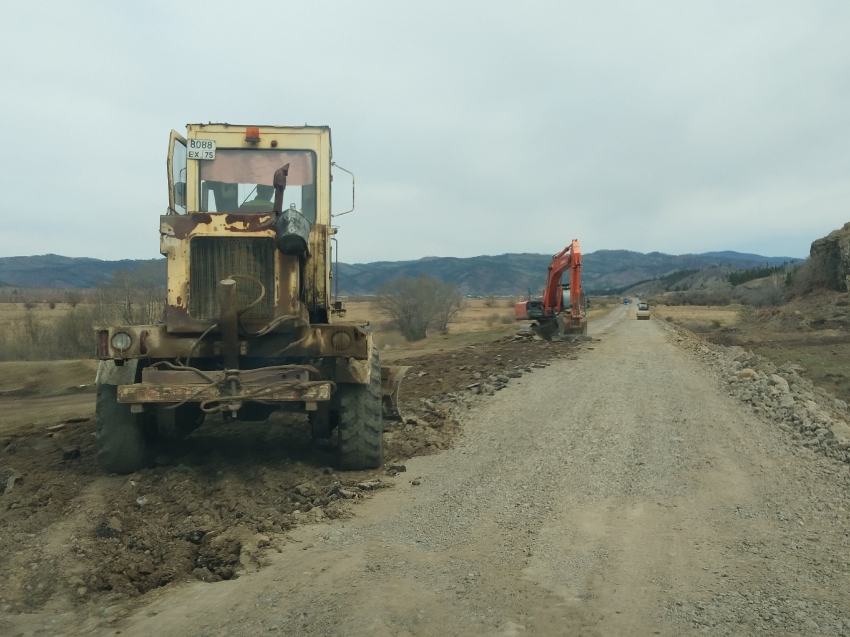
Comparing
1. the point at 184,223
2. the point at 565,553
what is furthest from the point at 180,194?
the point at 565,553

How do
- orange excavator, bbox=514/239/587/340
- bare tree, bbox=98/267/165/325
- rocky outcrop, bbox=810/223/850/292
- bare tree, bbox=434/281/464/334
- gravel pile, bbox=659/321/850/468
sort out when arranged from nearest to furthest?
1. gravel pile, bbox=659/321/850/468
2. orange excavator, bbox=514/239/587/340
3. bare tree, bbox=98/267/165/325
4. rocky outcrop, bbox=810/223/850/292
5. bare tree, bbox=434/281/464/334

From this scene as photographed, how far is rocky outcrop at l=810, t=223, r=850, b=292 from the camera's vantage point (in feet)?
124

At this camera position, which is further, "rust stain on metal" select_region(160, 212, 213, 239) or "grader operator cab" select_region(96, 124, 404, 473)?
"rust stain on metal" select_region(160, 212, 213, 239)

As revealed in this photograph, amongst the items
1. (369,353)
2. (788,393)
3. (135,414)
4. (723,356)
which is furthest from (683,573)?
(723,356)

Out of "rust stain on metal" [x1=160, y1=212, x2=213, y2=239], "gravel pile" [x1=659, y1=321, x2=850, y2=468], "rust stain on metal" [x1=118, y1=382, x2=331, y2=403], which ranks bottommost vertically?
"gravel pile" [x1=659, y1=321, x2=850, y2=468]

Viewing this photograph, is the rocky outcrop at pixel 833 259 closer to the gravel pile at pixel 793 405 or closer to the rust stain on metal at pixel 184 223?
the gravel pile at pixel 793 405

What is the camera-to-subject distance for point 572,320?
2350cm

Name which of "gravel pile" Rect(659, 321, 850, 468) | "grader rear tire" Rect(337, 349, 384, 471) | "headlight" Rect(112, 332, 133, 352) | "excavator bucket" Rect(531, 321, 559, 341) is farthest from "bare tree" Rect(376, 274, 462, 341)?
"headlight" Rect(112, 332, 133, 352)

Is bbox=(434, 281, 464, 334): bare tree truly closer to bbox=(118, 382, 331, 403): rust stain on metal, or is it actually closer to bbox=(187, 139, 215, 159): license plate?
bbox=(187, 139, 215, 159): license plate

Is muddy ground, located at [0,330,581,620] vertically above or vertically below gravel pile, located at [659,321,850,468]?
below

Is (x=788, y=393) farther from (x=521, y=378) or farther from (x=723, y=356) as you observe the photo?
(x=723, y=356)

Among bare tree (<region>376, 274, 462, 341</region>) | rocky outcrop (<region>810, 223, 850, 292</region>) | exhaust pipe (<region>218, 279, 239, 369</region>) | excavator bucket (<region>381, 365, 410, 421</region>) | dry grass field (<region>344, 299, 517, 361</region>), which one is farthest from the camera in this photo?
bare tree (<region>376, 274, 462, 341</region>)

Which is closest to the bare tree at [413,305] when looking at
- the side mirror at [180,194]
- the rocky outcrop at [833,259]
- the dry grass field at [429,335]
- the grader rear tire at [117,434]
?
the dry grass field at [429,335]

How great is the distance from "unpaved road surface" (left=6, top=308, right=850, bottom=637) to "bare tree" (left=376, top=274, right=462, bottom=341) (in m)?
31.1
